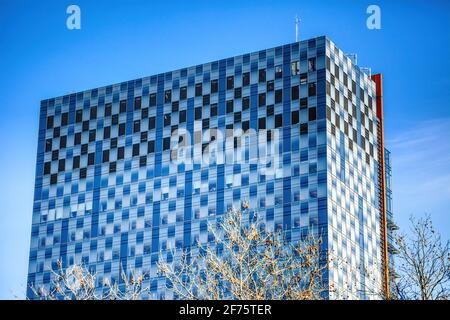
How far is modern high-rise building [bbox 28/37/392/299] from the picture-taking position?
585ft

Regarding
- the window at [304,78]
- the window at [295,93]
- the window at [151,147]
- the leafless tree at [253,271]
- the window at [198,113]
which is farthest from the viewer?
the window at [151,147]

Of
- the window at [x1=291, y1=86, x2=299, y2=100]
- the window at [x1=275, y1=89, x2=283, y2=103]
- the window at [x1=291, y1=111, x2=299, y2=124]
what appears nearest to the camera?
the window at [x1=291, y1=111, x2=299, y2=124]

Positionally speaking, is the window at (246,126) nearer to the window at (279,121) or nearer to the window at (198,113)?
the window at (279,121)

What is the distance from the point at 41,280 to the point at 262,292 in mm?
148250

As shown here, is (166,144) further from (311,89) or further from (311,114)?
(311,89)

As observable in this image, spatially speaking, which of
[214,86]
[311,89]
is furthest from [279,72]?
[214,86]

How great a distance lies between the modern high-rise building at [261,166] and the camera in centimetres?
17825

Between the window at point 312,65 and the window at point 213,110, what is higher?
the window at point 312,65

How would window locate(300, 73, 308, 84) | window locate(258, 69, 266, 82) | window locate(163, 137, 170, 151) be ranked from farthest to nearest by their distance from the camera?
window locate(163, 137, 170, 151) → window locate(258, 69, 266, 82) → window locate(300, 73, 308, 84)

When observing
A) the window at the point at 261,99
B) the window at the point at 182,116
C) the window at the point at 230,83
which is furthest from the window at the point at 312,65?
the window at the point at 182,116

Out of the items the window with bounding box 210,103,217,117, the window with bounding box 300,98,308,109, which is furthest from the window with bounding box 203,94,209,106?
the window with bounding box 300,98,308,109

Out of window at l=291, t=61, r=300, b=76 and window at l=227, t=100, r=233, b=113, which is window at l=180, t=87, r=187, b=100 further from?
window at l=291, t=61, r=300, b=76

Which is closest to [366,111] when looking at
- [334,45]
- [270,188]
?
[334,45]
